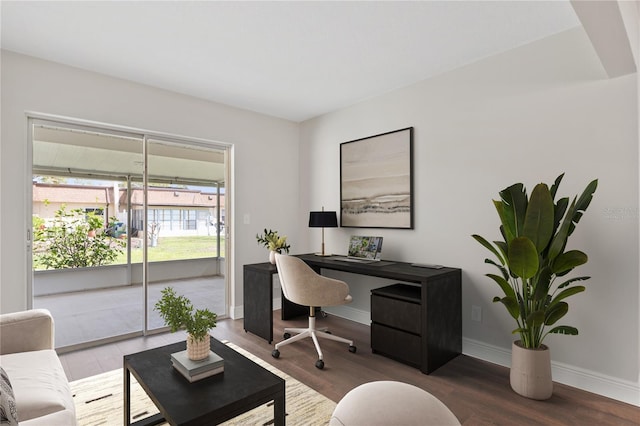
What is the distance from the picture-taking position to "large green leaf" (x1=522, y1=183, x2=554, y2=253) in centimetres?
212

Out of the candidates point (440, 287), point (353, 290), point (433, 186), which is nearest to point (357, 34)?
point (433, 186)

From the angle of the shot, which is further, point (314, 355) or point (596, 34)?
point (314, 355)

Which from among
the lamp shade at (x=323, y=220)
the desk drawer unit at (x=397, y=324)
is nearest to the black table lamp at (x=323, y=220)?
the lamp shade at (x=323, y=220)

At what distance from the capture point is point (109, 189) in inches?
135

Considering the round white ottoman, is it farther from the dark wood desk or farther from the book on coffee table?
the dark wood desk

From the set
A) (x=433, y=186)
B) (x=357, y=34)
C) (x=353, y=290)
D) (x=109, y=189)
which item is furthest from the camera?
(x=353, y=290)

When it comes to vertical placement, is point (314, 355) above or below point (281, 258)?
below

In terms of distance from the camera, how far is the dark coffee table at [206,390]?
1.34 metres

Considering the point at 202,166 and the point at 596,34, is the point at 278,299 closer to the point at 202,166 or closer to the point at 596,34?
the point at 202,166

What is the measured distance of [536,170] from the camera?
2.57 meters

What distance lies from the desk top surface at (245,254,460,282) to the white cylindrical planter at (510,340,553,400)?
78 centimetres

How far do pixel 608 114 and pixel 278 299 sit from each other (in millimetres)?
3706

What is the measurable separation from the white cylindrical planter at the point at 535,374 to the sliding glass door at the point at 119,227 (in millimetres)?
3136

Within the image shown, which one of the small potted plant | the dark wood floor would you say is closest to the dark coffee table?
the small potted plant
